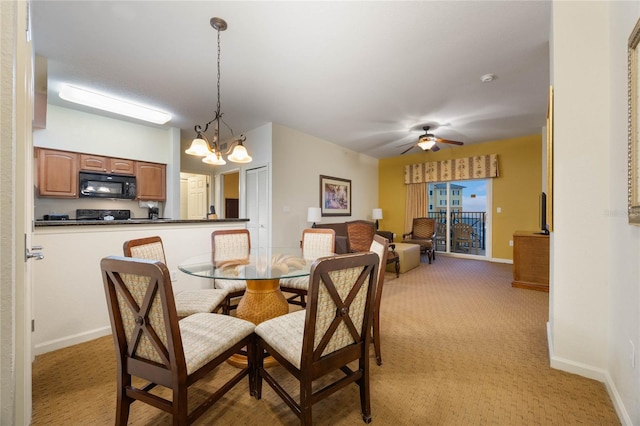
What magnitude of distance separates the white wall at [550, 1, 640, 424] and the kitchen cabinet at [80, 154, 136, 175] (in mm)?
5539

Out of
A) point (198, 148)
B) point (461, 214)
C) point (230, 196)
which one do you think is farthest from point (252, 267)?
point (461, 214)

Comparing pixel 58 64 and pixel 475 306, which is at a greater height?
pixel 58 64

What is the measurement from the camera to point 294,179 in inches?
199

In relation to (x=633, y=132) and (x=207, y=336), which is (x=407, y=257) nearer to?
(x=633, y=132)

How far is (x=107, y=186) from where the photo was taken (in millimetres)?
4191

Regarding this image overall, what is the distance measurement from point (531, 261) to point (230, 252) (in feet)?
13.4

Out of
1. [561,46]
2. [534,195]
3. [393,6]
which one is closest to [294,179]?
[393,6]

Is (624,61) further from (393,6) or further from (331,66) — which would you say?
(331,66)

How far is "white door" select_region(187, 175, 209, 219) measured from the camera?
6.57 meters

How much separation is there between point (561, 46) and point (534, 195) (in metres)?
4.62

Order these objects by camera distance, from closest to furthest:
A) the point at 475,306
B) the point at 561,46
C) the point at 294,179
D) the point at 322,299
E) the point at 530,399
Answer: the point at 322,299
the point at 530,399
the point at 561,46
the point at 475,306
the point at 294,179

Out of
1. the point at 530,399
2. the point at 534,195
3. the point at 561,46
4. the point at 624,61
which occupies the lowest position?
the point at 530,399

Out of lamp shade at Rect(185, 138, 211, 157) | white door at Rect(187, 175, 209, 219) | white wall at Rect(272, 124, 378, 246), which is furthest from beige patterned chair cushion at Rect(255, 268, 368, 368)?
white door at Rect(187, 175, 209, 219)

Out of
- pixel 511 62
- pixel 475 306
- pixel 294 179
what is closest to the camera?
pixel 511 62
